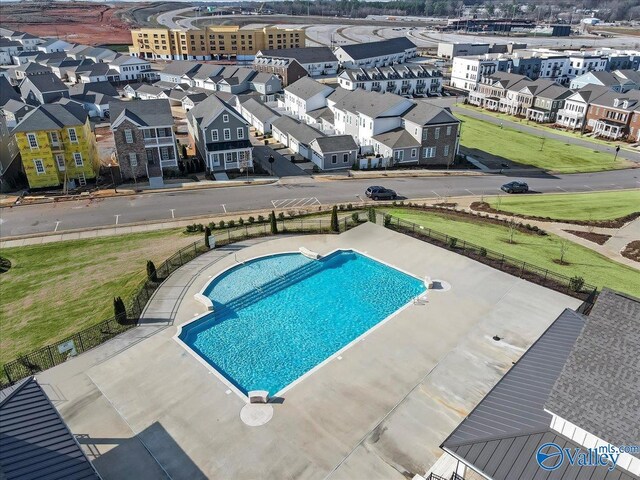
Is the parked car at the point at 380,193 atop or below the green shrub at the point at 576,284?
below

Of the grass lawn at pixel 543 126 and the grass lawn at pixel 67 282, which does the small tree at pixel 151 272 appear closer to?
the grass lawn at pixel 67 282

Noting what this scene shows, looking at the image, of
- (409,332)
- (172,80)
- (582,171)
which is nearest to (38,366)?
(409,332)

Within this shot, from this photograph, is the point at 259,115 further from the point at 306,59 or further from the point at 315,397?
the point at 315,397

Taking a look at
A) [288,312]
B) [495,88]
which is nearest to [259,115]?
[288,312]

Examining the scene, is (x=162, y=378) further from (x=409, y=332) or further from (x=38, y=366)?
(x=409, y=332)

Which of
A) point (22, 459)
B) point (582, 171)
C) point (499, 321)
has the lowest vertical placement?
point (582, 171)

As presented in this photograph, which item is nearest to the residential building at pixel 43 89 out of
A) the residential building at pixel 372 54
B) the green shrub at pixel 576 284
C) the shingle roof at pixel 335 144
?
the shingle roof at pixel 335 144
